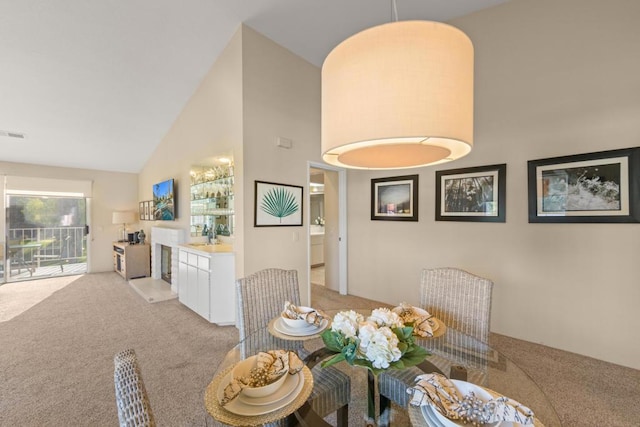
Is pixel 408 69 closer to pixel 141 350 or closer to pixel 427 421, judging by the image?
pixel 427 421

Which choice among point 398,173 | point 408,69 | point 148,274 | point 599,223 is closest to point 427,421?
point 408,69

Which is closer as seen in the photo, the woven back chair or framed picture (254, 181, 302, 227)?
the woven back chair

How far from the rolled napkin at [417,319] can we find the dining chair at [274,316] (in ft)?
1.50

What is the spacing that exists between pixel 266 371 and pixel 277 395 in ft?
0.32

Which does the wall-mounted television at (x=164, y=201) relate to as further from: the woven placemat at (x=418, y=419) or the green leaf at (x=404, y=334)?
the woven placemat at (x=418, y=419)

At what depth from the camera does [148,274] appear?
18.6 feet

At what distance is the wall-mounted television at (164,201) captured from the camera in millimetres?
4715

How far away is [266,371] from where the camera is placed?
103 centimetres

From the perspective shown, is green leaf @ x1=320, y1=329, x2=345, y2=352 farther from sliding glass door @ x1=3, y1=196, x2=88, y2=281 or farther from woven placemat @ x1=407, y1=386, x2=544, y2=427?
sliding glass door @ x1=3, y1=196, x2=88, y2=281

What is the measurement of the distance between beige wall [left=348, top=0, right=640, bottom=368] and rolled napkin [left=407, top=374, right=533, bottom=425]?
98.6 inches

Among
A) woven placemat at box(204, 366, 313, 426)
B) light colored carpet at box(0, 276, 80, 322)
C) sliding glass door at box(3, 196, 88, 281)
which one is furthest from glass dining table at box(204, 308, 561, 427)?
sliding glass door at box(3, 196, 88, 281)

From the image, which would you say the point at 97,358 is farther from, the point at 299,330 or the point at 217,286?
the point at 299,330

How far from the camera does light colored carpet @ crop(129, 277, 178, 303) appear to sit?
412 centimetres

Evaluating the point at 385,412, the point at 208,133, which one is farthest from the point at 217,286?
the point at 385,412
